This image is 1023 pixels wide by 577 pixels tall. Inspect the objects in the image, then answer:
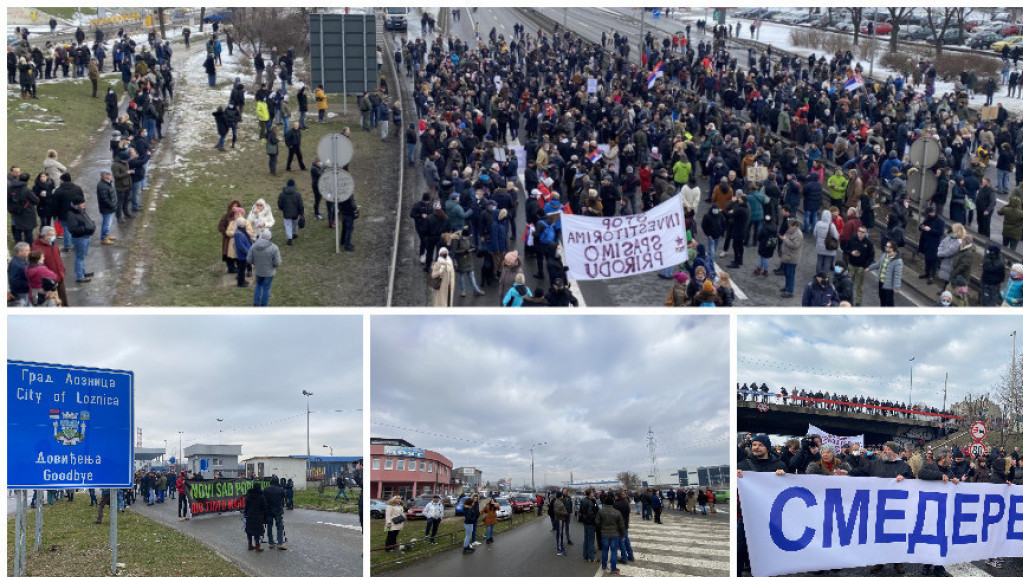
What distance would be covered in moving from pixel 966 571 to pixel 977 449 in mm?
5702

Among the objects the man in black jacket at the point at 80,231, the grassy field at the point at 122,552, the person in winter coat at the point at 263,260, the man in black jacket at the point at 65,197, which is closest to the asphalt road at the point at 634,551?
the grassy field at the point at 122,552

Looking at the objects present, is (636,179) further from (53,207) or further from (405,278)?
(53,207)

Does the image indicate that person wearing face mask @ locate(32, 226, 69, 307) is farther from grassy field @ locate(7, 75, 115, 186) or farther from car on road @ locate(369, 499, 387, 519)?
grassy field @ locate(7, 75, 115, 186)

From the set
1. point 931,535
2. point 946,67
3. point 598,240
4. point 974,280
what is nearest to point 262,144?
point 598,240

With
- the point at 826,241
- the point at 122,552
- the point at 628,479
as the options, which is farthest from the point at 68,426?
the point at 826,241

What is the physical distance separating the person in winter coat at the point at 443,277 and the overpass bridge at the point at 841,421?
5223mm

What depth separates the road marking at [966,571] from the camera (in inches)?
442

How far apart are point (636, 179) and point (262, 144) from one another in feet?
44.5

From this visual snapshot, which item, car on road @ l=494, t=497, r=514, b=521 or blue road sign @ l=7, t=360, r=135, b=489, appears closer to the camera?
blue road sign @ l=7, t=360, r=135, b=489

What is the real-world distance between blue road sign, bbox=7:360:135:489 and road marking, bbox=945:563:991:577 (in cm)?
893

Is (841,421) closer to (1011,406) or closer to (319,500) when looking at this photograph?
(1011,406)

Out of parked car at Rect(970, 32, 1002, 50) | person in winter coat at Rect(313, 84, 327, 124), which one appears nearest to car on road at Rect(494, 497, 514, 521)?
person in winter coat at Rect(313, 84, 327, 124)

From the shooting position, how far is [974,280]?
1986 cm

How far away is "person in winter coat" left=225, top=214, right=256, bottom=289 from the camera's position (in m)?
18.2
